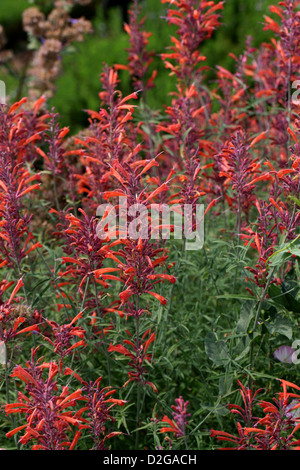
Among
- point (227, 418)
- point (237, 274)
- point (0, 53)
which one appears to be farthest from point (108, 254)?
point (0, 53)

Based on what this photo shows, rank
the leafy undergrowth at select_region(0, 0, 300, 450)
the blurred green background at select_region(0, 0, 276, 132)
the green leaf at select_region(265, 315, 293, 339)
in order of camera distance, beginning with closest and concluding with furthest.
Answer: the leafy undergrowth at select_region(0, 0, 300, 450), the green leaf at select_region(265, 315, 293, 339), the blurred green background at select_region(0, 0, 276, 132)

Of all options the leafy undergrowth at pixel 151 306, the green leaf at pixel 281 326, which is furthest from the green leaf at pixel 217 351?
the green leaf at pixel 281 326

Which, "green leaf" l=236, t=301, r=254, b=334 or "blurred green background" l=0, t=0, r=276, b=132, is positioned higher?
"blurred green background" l=0, t=0, r=276, b=132

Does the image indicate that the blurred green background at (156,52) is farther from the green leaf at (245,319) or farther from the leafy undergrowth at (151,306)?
the green leaf at (245,319)

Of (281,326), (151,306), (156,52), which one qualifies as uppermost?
(156,52)

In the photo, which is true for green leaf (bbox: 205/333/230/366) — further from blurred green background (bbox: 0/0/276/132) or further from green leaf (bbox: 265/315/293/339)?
blurred green background (bbox: 0/0/276/132)

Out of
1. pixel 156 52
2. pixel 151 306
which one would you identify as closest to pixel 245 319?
pixel 151 306

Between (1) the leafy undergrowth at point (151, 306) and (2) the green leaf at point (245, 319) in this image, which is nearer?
(1) the leafy undergrowth at point (151, 306)

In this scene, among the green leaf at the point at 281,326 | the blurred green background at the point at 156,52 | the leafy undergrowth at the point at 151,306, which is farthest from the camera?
the blurred green background at the point at 156,52

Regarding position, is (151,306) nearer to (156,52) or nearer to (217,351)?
(217,351)

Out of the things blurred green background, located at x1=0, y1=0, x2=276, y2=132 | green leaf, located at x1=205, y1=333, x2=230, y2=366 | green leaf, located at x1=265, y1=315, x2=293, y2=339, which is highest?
blurred green background, located at x1=0, y1=0, x2=276, y2=132

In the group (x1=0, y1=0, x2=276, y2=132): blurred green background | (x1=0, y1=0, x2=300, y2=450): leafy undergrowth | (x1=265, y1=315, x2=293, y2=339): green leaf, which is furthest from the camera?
(x1=0, y1=0, x2=276, y2=132): blurred green background

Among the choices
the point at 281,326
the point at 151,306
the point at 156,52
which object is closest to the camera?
the point at 281,326

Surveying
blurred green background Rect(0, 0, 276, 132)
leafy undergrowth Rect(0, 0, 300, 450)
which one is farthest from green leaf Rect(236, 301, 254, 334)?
blurred green background Rect(0, 0, 276, 132)
